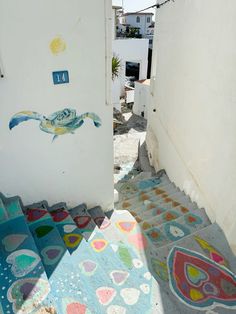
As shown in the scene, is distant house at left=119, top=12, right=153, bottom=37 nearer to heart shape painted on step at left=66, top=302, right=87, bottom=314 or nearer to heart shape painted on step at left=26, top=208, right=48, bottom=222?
heart shape painted on step at left=26, top=208, right=48, bottom=222

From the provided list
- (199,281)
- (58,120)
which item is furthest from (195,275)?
(58,120)

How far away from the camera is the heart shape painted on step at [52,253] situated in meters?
2.99

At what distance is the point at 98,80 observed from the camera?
3730 mm

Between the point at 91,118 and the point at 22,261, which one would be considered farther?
the point at 91,118

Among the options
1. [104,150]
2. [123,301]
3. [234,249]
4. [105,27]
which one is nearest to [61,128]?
[104,150]

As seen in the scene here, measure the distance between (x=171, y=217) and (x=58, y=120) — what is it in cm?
284

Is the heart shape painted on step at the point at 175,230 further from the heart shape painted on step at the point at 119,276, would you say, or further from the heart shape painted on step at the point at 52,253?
the heart shape painted on step at the point at 52,253

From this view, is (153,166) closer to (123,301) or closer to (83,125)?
(83,125)

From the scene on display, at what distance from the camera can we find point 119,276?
299 centimetres

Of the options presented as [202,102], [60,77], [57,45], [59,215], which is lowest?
[59,215]

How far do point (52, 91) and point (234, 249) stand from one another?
11.4 feet

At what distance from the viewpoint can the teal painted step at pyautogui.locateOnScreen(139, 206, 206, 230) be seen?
4.61 m

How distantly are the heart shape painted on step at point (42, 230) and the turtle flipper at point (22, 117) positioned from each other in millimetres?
1470

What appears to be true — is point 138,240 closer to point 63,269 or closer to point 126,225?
point 126,225
